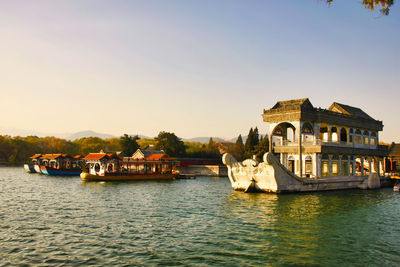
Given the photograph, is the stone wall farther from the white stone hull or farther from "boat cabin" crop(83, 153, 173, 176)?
the white stone hull

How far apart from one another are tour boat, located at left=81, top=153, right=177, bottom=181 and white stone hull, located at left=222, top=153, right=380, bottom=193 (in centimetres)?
2343

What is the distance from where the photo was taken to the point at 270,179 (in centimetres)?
3025

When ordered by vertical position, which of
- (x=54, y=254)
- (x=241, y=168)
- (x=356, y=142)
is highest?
(x=356, y=142)

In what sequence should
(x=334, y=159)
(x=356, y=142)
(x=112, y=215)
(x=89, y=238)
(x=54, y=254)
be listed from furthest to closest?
(x=356, y=142) → (x=334, y=159) → (x=112, y=215) → (x=89, y=238) → (x=54, y=254)

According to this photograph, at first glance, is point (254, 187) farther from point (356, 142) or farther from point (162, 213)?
point (356, 142)

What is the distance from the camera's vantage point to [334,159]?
37250mm

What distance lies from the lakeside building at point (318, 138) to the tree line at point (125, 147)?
26.0 metres

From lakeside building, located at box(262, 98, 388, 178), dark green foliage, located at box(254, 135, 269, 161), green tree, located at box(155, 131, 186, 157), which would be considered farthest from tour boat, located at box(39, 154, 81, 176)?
lakeside building, located at box(262, 98, 388, 178)

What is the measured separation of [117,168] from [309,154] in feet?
104

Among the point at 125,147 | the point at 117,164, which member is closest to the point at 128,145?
the point at 125,147

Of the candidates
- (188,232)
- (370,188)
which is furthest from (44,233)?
(370,188)

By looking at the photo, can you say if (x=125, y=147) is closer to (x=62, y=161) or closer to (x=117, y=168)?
(x=62, y=161)

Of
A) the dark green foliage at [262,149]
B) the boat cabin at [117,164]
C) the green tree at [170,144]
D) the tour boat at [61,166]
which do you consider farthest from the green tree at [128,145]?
the dark green foliage at [262,149]

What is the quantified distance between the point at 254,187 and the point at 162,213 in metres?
13.0
